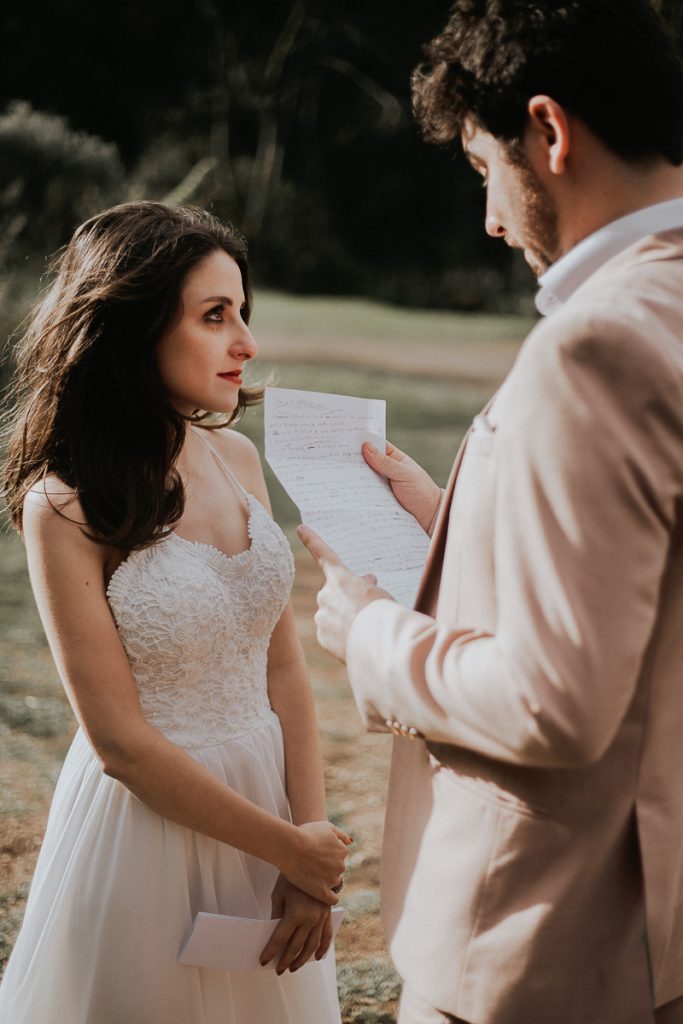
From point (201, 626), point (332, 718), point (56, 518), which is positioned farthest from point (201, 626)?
point (332, 718)

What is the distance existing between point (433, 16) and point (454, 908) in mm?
23652

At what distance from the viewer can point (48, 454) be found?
2201mm

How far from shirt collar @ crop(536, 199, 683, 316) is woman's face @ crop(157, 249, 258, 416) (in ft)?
3.12

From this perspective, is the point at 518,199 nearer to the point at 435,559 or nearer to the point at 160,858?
the point at 435,559

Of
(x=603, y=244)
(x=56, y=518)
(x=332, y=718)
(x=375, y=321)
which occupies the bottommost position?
(x=375, y=321)

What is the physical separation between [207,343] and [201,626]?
60 cm

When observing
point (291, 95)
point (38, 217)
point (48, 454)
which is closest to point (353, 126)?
point (291, 95)

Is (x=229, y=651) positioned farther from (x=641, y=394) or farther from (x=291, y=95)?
(x=291, y=95)

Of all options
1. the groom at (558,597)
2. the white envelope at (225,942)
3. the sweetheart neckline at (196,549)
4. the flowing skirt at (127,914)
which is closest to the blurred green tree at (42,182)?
the sweetheart neckline at (196,549)

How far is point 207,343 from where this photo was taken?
7.49 ft

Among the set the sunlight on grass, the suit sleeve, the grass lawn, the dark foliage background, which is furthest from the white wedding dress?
the dark foliage background

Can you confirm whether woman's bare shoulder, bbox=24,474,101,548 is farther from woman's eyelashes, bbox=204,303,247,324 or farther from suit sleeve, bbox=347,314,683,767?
suit sleeve, bbox=347,314,683,767

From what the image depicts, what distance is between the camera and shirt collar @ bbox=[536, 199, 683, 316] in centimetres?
141

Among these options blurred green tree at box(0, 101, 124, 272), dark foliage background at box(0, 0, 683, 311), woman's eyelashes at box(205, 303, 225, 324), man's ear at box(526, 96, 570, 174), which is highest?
man's ear at box(526, 96, 570, 174)
